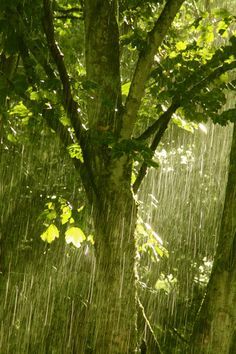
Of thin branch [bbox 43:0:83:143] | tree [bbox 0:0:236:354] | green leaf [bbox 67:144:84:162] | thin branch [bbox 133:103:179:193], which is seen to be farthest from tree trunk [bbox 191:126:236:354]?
thin branch [bbox 43:0:83:143]

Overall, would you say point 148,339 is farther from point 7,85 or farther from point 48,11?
point 48,11

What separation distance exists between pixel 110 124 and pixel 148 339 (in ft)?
5.11

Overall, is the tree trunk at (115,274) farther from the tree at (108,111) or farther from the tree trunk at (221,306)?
the tree trunk at (221,306)

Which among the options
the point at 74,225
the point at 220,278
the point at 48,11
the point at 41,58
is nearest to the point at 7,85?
the point at 41,58

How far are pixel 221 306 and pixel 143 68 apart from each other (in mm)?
1605

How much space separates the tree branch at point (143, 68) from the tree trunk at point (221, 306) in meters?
0.92

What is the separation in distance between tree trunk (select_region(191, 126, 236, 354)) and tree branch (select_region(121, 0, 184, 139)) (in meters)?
0.92

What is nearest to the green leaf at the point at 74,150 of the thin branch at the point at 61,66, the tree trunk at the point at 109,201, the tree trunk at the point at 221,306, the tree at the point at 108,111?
the tree at the point at 108,111

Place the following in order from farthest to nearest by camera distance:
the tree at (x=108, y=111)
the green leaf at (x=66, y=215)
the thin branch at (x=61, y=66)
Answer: the green leaf at (x=66, y=215) < the thin branch at (x=61, y=66) < the tree at (x=108, y=111)

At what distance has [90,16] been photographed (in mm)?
3441

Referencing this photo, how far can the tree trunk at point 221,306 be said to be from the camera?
10.5 ft

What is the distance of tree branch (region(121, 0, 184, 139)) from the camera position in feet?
10.5

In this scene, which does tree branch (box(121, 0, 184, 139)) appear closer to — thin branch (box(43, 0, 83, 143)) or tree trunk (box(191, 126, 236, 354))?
thin branch (box(43, 0, 83, 143))

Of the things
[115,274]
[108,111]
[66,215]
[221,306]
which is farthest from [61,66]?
[221,306]
